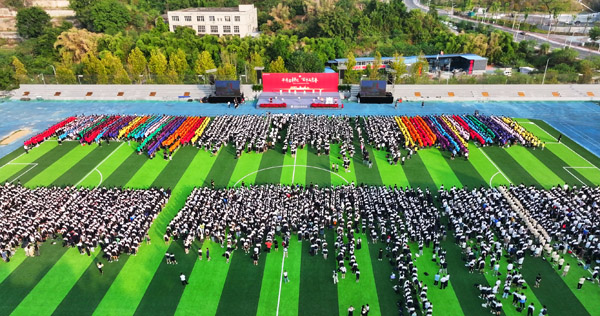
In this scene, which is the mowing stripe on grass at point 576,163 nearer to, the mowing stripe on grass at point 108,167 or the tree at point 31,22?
the mowing stripe on grass at point 108,167

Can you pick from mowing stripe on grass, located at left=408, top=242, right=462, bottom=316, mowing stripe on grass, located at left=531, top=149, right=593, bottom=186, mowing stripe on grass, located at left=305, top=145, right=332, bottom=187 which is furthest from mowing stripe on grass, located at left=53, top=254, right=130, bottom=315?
mowing stripe on grass, located at left=531, top=149, right=593, bottom=186

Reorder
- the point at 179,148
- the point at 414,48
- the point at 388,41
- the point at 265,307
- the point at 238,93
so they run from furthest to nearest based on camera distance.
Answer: the point at 388,41
the point at 414,48
the point at 238,93
the point at 179,148
the point at 265,307

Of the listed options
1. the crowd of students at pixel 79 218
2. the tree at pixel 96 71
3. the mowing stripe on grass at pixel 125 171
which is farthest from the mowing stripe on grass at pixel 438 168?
the tree at pixel 96 71

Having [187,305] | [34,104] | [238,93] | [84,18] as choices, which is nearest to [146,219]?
[187,305]

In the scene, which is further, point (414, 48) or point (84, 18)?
point (84, 18)

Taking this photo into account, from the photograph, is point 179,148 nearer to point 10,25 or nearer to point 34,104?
point 34,104

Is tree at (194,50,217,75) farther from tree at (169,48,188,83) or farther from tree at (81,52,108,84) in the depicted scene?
tree at (81,52,108,84)

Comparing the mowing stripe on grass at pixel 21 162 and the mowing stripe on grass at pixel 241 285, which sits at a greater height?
the mowing stripe on grass at pixel 21 162
